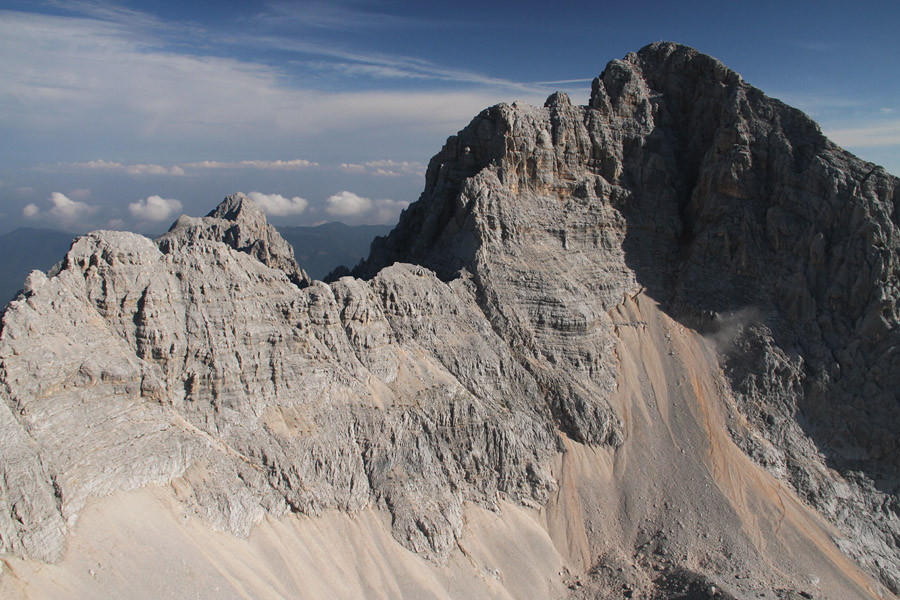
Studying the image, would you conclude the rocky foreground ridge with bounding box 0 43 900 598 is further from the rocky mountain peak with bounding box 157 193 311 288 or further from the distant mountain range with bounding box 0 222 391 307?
the distant mountain range with bounding box 0 222 391 307

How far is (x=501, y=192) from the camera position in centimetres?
4806

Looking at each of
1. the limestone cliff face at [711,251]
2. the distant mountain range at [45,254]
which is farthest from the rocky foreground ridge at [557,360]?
the distant mountain range at [45,254]

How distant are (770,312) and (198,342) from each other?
47464mm

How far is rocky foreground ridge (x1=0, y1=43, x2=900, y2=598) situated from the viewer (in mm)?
28922

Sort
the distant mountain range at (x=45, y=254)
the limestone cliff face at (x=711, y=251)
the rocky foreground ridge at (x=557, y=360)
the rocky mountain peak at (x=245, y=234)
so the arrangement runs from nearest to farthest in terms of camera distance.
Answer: the rocky foreground ridge at (x=557, y=360) < the limestone cliff face at (x=711, y=251) < the rocky mountain peak at (x=245, y=234) < the distant mountain range at (x=45, y=254)

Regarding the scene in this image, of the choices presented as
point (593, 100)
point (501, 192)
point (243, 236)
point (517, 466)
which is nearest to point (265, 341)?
point (517, 466)

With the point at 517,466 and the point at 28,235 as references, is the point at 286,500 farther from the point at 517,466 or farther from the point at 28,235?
the point at 28,235

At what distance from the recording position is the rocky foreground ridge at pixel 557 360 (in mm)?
28922

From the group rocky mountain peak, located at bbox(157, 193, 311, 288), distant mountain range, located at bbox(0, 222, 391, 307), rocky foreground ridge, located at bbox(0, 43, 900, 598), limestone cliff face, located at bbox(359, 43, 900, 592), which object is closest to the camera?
rocky foreground ridge, located at bbox(0, 43, 900, 598)

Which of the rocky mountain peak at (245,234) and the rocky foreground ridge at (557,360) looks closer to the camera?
the rocky foreground ridge at (557,360)

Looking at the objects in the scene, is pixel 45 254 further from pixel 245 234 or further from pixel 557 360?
pixel 557 360

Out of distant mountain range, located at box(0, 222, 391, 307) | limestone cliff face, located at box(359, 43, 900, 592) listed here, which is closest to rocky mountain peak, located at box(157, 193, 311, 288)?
limestone cliff face, located at box(359, 43, 900, 592)

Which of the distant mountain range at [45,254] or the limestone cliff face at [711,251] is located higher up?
the limestone cliff face at [711,251]

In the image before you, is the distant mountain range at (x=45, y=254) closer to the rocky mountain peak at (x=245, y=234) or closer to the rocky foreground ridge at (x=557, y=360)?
the rocky mountain peak at (x=245, y=234)
